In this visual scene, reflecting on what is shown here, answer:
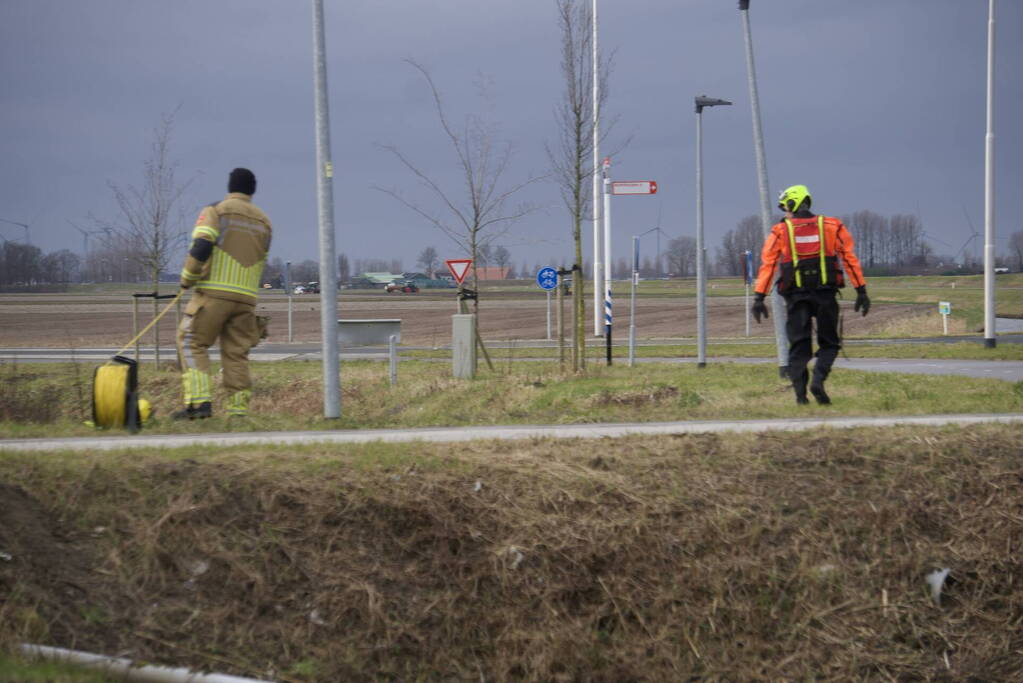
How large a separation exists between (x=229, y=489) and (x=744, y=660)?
3.39 metres

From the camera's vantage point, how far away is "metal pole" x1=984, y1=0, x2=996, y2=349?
80.0 feet

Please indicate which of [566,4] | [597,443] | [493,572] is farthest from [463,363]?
[493,572]

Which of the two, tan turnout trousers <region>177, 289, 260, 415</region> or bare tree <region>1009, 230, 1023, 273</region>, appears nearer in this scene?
tan turnout trousers <region>177, 289, 260, 415</region>

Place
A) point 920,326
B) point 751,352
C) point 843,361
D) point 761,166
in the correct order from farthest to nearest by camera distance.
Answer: point 920,326, point 751,352, point 843,361, point 761,166

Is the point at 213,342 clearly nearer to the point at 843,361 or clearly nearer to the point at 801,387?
the point at 801,387

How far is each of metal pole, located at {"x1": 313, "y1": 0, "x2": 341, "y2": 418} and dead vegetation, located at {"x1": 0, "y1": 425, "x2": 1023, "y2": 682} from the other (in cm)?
357

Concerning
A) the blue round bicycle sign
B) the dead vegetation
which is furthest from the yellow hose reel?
the blue round bicycle sign

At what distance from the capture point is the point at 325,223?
10516 mm

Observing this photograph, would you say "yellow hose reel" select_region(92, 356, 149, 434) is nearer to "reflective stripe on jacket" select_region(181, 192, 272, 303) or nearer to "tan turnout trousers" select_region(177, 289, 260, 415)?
"tan turnout trousers" select_region(177, 289, 260, 415)

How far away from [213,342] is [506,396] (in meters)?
5.23

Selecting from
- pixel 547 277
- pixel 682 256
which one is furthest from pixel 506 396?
pixel 682 256

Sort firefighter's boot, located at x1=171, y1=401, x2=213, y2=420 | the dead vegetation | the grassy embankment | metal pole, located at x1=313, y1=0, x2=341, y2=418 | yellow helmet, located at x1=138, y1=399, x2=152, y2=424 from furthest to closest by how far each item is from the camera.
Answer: metal pole, located at x1=313, y1=0, x2=341, y2=418 < firefighter's boot, located at x1=171, y1=401, x2=213, y2=420 < the grassy embankment < yellow helmet, located at x1=138, y1=399, x2=152, y2=424 < the dead vegetation

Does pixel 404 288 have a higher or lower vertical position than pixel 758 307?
higher

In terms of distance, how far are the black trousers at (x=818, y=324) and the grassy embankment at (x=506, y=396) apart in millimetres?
513
